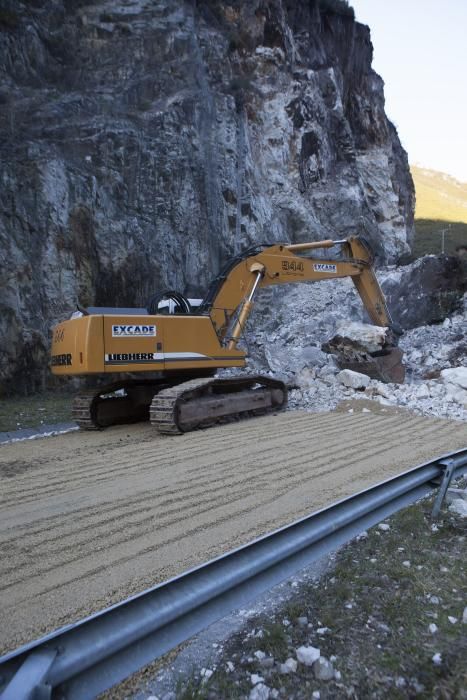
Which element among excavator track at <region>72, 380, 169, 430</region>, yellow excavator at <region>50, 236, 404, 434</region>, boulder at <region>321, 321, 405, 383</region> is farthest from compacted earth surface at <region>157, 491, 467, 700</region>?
boulder at <region>321, 321, 405, 383</region>

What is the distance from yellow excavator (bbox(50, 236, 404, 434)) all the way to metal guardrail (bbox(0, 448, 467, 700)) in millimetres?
4947

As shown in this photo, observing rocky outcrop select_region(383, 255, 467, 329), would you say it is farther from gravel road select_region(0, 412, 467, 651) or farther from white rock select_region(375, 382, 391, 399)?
gravel road select_region(0, 412, 467, 651)

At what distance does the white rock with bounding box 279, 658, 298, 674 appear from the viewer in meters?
2.14

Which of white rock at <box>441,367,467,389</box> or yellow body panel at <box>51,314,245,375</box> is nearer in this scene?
yellow body panel at <box>51,314,245,375</box>

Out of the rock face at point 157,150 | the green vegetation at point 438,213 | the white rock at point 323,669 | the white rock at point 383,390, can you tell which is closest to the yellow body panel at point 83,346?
the rock face at point 157,150

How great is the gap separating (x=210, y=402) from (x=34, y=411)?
4.24 meters

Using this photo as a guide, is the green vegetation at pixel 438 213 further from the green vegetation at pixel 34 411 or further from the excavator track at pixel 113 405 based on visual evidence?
the green vegetation at pixel 34 411

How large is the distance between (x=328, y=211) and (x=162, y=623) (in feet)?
68.5

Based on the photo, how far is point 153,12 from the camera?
17109 millimetres

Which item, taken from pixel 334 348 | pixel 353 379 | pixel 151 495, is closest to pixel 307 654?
pixel 151 495

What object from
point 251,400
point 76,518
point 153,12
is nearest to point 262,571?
point 76,518

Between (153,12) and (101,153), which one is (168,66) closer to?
(153,12)

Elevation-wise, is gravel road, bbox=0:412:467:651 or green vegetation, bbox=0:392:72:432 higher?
gravel road, bbox=0:412:467:651

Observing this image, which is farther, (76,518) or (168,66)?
(168,66)
